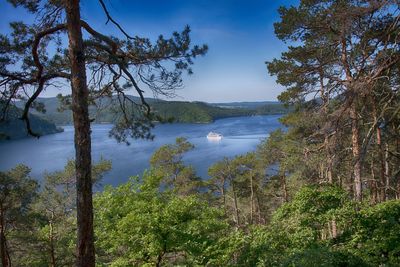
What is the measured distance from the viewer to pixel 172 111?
22.2 ft

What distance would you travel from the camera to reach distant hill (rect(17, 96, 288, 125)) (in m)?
5.72

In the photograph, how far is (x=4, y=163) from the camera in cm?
4572

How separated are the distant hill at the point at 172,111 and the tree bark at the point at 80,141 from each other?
1258 mm

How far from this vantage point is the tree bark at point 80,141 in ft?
12.9

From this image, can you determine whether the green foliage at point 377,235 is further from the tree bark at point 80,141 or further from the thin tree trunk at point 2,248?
the thin tree trunk at point 2,248

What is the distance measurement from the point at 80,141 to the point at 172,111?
301 cm

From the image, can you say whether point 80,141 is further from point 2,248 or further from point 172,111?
point 2,248

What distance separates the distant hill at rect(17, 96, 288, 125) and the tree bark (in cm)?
126

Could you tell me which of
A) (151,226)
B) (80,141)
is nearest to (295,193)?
(151,226)

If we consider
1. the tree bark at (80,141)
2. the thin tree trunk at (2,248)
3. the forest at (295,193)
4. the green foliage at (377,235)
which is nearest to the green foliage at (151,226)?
the forest at (295,193)

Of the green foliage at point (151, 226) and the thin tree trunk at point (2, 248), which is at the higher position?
the green foliage at point (151, 226)

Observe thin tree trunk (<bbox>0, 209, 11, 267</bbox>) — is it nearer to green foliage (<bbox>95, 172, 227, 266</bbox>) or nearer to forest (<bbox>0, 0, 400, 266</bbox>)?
forest (<bbox>0, 0, 400, 266</bbox>)

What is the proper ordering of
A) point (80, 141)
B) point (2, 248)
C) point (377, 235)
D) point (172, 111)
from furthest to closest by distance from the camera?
point (2, 248), point (172, 111), point (377, 235), point (80, 141)

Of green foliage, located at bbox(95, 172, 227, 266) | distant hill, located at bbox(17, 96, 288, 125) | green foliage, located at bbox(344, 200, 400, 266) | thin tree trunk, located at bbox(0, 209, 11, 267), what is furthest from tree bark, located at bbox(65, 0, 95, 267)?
thin tree trunk, located at bbox(0, 209, 11, 267)
